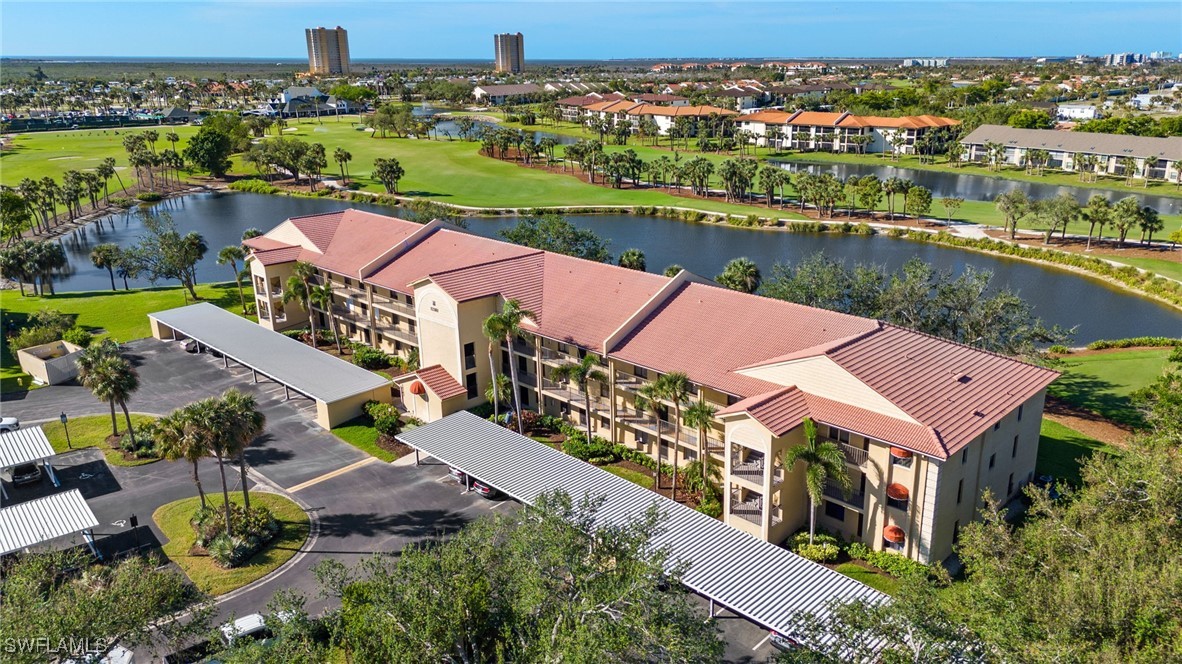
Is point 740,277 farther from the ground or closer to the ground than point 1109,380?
farther from the ground

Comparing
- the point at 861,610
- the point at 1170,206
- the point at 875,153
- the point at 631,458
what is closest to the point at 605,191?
the point at 875,153

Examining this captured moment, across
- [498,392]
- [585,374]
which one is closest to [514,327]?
[585,374]

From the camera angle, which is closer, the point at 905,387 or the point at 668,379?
the point at 905,387

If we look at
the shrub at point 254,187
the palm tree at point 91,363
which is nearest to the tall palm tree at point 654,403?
the palm tree at point 91,363

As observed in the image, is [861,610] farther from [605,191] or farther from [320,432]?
[605,191]

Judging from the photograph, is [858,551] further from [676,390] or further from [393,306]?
[393,306]

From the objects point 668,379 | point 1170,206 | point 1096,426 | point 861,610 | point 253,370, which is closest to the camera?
point 861,610
